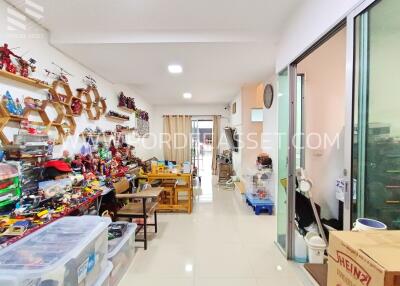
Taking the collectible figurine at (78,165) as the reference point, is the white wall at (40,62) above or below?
above

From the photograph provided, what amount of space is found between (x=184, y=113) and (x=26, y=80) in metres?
5.97

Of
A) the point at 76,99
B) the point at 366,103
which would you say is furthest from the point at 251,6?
the point at 76,99

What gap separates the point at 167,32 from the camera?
2.55 metres

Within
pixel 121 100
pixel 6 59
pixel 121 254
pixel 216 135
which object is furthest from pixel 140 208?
pixel 216 135

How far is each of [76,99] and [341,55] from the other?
345cm

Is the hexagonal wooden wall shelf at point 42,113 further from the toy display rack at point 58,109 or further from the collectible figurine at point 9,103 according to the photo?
the collectible figurine at point 9,103

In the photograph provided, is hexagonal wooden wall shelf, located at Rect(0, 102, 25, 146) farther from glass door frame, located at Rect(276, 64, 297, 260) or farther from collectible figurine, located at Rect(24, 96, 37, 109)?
glass door frame, located at Rect(276, 64, 297, 260)

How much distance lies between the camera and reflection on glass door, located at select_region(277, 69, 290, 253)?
2.55m

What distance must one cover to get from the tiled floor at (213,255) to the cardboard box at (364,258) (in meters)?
1.52

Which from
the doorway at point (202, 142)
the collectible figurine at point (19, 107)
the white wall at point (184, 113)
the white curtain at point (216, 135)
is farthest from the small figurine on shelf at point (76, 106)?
the white curtain at point (216, 135)

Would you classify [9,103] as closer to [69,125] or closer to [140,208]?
[69,125]

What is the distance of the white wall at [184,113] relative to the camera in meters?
7.90

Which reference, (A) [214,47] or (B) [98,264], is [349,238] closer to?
(B) [98,264]

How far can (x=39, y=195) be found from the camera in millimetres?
2096
